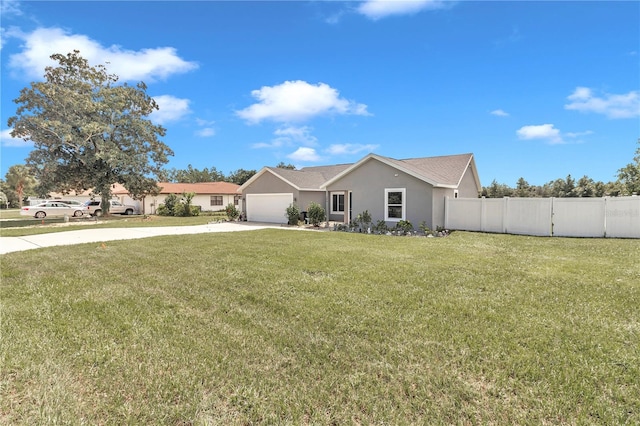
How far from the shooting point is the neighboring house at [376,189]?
15.5m

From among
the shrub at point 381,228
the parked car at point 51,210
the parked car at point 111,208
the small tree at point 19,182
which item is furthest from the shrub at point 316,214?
the small tree at point 19,182

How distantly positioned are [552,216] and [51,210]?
3616cm

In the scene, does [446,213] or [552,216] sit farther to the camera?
[446,213]

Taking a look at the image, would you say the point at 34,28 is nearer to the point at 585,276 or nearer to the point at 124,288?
the point at 124,288

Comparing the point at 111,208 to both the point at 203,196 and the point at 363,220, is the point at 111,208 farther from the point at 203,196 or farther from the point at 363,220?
the point at 363,220

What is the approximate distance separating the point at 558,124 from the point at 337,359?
23383 millimetres

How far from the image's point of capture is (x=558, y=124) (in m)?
20.0

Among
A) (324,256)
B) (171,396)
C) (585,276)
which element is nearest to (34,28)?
(324,256)

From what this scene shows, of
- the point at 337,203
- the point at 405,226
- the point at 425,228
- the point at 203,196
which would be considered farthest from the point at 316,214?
the point at 203,196

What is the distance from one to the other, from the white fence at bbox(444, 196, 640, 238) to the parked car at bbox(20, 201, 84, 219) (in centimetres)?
Result: 3082

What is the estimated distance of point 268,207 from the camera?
74.9 ft

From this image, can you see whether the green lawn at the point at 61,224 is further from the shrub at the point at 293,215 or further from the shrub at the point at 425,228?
the shrub at the point at 425,228

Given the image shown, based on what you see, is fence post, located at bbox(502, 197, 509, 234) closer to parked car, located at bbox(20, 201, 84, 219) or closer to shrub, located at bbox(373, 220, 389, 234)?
shrub, located at bbox(373, 220, 389, 234)

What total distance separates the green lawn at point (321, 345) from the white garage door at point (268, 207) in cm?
1462
